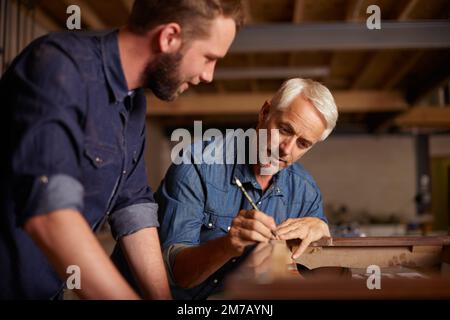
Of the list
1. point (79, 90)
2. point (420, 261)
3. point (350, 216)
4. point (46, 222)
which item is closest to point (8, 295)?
point (46, 222)

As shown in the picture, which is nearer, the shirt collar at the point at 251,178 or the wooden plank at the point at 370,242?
the wooden plank at the point at 370,242

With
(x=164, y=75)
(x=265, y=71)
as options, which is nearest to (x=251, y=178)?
(x=164, y=75)

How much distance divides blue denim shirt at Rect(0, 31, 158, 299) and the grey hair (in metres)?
0.53

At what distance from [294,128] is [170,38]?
2.18 ft

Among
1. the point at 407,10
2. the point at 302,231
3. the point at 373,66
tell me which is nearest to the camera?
the point at 302,231

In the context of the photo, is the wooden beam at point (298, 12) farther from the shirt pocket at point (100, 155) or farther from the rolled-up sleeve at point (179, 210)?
the shirt pocket at point (100, 155)

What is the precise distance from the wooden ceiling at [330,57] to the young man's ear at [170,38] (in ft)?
8.71

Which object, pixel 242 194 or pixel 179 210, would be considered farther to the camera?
pixel 242 194

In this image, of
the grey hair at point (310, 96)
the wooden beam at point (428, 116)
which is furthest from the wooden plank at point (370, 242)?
the wooden beam at point (428, 116)

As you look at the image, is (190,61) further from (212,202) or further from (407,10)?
(407,10)

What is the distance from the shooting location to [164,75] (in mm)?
956

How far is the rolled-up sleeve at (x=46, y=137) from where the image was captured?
75 centimetres

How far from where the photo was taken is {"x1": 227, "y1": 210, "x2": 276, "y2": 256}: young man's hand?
1.09 metres

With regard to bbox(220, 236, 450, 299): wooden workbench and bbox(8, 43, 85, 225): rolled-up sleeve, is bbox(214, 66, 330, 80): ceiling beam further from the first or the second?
bbox(8, 43, 85, 225): rolled-up sleeve
